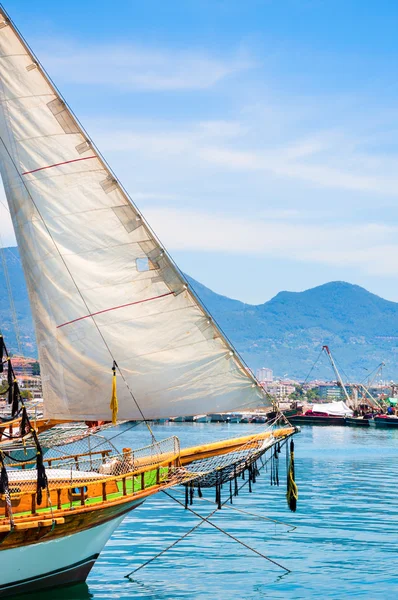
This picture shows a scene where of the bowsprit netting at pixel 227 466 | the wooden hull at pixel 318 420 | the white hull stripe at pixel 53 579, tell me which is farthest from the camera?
the wooden hull at pixel 318 420

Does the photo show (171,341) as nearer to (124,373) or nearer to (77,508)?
(124,373)

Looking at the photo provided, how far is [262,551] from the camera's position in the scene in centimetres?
2970

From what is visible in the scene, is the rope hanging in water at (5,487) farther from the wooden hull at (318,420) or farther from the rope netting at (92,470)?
the wooden hull at (318,420)

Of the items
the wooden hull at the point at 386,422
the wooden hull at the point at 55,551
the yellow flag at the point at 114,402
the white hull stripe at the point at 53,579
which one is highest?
the yellow flag at the point at 114,402

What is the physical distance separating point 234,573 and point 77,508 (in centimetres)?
658

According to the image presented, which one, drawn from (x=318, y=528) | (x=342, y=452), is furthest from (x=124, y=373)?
(x=342, y=452)

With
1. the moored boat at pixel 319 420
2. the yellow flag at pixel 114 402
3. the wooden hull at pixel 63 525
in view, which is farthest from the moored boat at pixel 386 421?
the yellow flag at pixel 114 402

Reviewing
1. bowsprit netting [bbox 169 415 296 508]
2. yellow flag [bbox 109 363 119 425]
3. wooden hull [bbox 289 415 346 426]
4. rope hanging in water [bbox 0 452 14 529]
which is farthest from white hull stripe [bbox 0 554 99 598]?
wooden hull [bbox 289 415 346 426]

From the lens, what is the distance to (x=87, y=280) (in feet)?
81.5

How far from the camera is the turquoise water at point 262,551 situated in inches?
961

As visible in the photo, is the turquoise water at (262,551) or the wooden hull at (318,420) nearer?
the turquoise water at (262,551)

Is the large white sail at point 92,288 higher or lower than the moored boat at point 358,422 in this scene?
higher

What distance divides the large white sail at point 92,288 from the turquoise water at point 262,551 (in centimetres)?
474

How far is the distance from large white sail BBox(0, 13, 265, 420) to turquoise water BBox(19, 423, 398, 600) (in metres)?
4.74
